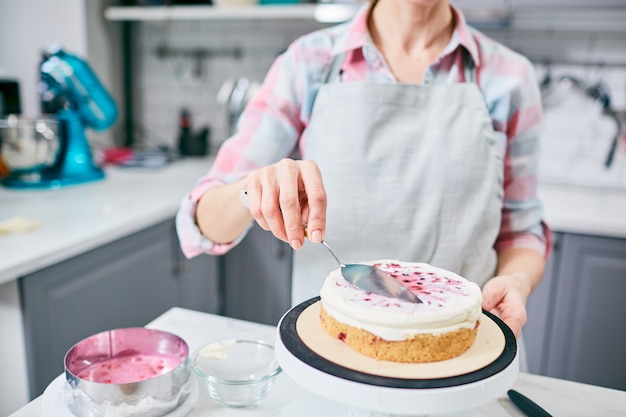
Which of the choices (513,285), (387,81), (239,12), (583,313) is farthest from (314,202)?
(239,12)

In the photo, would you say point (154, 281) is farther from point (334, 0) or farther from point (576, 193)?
point (576, 193)

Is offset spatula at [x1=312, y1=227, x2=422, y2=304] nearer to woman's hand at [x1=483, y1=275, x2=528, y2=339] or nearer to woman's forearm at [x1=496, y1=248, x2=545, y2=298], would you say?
woman's hand at [x1=483, y1=275, x2=528, y2=339]

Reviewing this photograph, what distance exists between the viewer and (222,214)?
3.27 ft

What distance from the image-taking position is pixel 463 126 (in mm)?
1103

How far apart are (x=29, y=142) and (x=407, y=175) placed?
1.38 m

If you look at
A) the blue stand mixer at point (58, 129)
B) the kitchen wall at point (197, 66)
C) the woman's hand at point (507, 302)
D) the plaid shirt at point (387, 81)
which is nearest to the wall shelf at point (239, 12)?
the kitchen wall at point (197, 66)

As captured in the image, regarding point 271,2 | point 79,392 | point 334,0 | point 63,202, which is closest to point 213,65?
point 271,2

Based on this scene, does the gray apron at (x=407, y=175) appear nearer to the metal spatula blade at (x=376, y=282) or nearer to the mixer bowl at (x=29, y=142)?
the metal spatula blade at (x=376, y=282)

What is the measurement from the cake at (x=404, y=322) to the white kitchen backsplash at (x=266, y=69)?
5.90ft

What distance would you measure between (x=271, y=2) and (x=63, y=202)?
1116 mm

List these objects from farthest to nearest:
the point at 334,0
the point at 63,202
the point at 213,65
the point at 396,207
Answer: the point at 213,65 → the point at 334,0 → the point at 63,202 → the point at 396,207

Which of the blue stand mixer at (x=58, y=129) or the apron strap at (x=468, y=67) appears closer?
the apron strap at (x=468, y=67)

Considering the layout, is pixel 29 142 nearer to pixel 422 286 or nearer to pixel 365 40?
pixel 365 40

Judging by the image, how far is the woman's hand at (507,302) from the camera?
82cm
